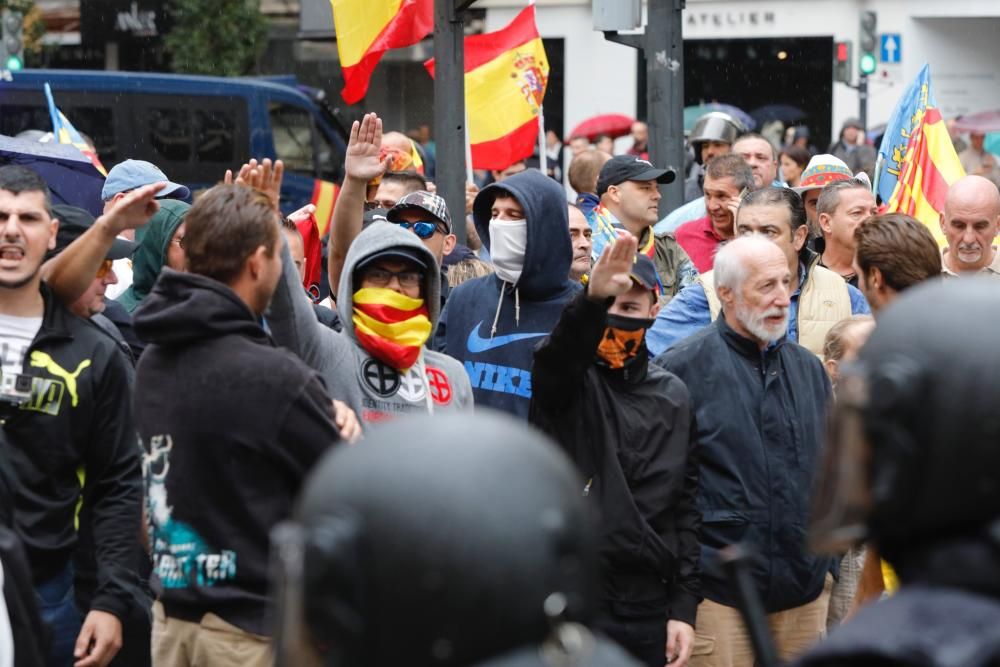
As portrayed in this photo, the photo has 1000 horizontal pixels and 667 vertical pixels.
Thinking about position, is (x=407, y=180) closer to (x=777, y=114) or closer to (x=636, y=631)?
(x=636, y=631)

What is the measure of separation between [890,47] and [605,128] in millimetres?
7485

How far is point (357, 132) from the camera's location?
18.4ft

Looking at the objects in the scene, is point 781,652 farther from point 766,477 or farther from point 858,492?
point 858,492

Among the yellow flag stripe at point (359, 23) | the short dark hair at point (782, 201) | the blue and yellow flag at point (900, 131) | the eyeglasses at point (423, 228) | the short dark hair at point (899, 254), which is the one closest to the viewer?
the short dark hair at point (899, 254)

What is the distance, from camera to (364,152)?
217 inches

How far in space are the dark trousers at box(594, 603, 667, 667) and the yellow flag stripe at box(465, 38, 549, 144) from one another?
5.99 m

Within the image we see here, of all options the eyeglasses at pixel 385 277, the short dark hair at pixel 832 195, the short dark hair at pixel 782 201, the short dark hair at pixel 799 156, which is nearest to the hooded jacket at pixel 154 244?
the eyeglasses at pixel 385 277

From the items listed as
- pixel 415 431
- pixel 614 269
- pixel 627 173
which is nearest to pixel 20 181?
pixel 614 269

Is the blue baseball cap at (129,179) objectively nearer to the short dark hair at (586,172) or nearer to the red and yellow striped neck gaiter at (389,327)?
the red and yellow striped neck gaiter at (389,327)

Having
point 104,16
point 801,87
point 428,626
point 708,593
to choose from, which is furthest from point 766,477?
point 104,16

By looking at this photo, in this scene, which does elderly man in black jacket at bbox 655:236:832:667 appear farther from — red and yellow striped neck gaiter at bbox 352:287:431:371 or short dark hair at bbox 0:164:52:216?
short dark hair at bbox 0:164:52:216

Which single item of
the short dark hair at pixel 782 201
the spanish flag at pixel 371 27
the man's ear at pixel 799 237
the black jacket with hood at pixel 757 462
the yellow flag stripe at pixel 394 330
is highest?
the spanish flag at pixel 371 27

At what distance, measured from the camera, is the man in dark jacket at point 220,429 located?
3.63m

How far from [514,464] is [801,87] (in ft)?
87.1
